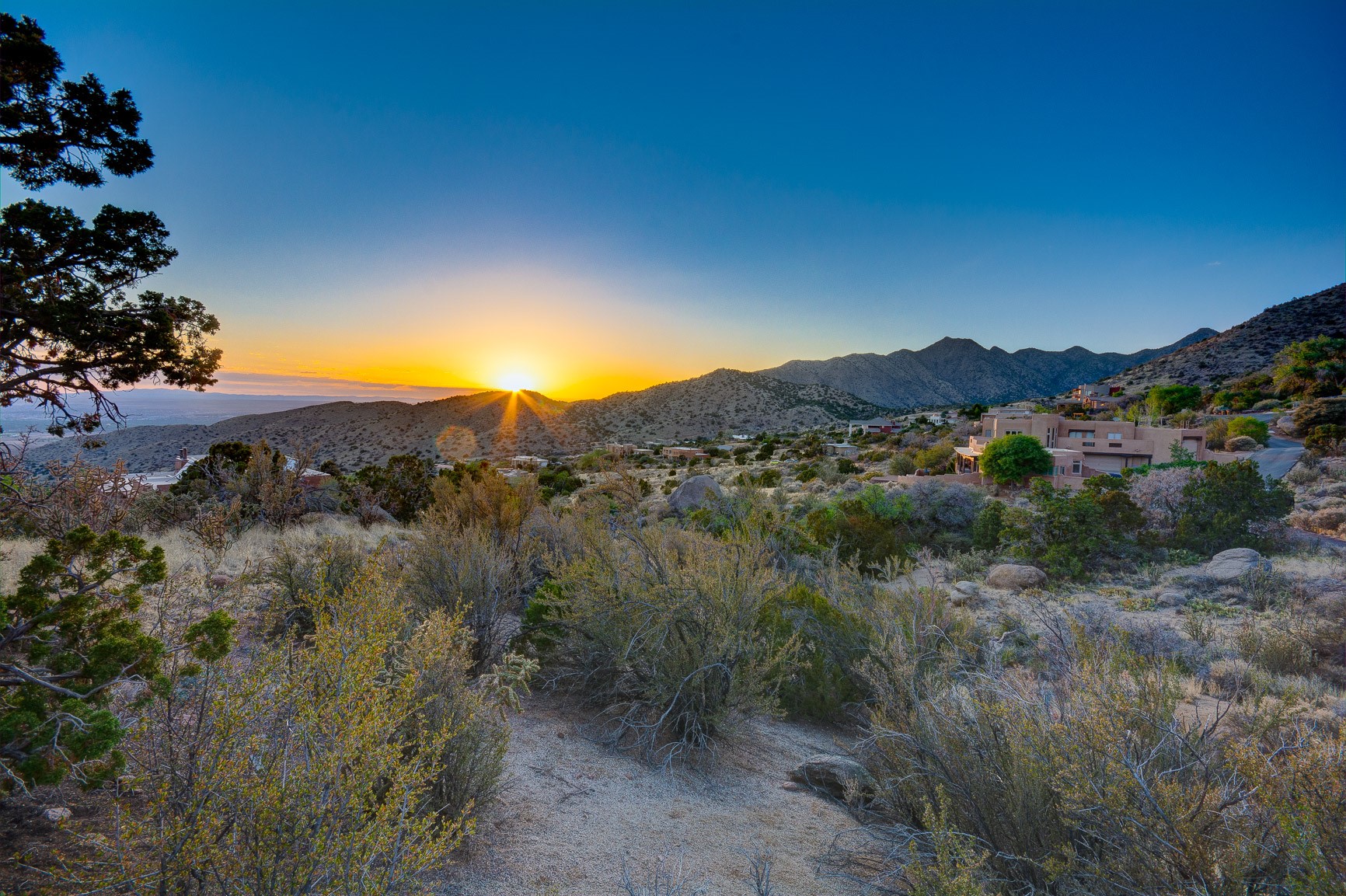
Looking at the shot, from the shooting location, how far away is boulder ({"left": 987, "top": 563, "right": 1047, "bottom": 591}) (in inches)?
413

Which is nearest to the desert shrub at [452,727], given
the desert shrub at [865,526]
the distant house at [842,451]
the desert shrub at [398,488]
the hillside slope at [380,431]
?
the desert shrub at [865,526]

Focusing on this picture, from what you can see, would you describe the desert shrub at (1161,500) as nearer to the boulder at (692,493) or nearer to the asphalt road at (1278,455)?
the boulder at (692,493)

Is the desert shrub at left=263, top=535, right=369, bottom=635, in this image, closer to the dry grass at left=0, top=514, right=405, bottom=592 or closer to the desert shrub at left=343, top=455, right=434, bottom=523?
the dry grass at left=0, top=514, right=405, bottom=592

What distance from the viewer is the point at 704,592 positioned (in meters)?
4.93

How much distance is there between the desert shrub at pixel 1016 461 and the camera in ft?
76.8

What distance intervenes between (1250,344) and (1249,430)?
37.6m

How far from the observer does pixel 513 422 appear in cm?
6028

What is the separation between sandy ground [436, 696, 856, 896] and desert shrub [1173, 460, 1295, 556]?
11351 mm

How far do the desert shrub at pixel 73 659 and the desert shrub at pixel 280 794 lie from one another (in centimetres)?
20

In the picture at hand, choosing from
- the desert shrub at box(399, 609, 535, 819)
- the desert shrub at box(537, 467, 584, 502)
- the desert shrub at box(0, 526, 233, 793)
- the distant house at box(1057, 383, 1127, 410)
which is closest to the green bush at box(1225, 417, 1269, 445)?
the distant house at box(1057, 383, 1127, 410)

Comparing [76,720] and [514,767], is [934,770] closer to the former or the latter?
[514,767]

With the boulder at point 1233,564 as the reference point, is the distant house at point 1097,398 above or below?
above

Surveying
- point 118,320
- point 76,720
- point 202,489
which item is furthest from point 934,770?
point 202,489

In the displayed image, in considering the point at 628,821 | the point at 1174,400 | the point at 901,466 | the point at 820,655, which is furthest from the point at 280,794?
the point at 1174,400
